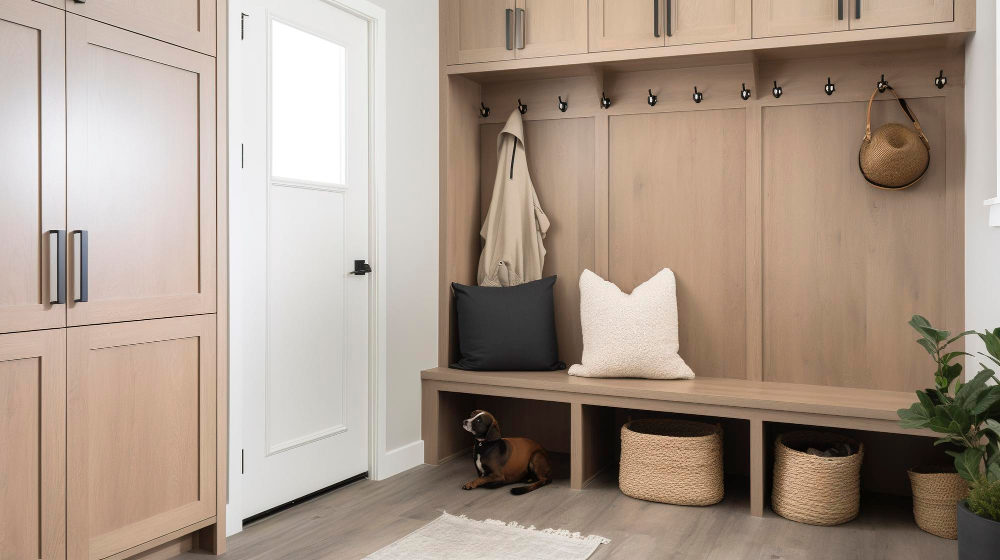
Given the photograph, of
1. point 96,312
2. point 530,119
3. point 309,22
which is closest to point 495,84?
point 530,119

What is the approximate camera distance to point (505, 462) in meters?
3.23

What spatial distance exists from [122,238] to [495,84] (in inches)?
85.9

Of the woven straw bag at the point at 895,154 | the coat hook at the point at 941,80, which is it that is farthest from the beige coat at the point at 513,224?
the coat hook at the point at 941,80

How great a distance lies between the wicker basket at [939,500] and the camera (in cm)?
268

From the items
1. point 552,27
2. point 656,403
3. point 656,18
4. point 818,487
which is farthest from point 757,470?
point 552,27

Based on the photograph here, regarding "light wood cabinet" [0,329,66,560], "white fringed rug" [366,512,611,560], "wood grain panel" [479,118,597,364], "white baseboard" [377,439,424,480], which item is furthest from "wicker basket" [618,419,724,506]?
"light wood cabinet" [0,329,66,560]

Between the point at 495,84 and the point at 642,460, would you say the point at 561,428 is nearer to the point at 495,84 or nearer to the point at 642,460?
the point at 642,460

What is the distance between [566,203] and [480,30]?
0.89m

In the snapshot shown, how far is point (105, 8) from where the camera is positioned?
2072 mm

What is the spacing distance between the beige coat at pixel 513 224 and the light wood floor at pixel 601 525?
0.98 m

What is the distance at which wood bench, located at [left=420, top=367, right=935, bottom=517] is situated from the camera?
2.86 metres

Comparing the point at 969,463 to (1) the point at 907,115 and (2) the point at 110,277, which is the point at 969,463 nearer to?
(1) the point at 907,115

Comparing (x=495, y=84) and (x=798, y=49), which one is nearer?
(x=798, y=49)

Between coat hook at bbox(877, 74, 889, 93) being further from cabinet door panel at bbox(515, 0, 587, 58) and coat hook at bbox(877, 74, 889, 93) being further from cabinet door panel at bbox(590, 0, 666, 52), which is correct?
cabinet door panel at bbox(515, 0, 587, 58)
